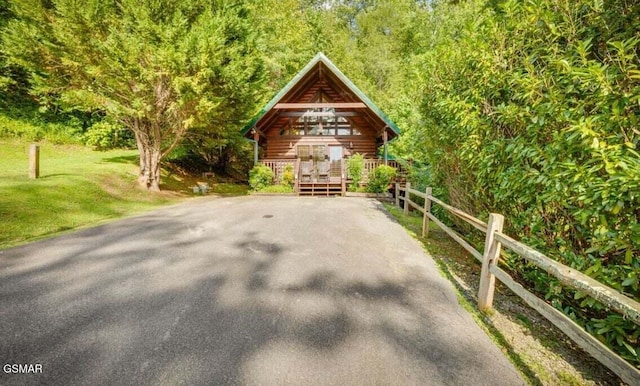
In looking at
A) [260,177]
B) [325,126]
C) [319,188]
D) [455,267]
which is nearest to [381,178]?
[319,188]

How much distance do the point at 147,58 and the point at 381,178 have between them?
37.1 ft

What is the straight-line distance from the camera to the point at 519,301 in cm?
398

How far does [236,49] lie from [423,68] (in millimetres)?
9336

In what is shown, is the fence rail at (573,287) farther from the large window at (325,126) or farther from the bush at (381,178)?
the large window at (325,126)

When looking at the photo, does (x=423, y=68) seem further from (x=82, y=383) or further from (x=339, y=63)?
(x=339, y=63)

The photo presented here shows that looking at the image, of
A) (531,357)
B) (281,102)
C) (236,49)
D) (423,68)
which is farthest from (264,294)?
(281,102)

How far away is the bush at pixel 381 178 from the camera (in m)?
14.0

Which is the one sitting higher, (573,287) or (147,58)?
(147,58)

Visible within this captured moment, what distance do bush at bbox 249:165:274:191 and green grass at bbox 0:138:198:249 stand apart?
3731 mm

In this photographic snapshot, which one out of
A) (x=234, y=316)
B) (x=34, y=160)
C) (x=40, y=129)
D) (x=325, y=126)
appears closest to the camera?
(x=234, y=316)

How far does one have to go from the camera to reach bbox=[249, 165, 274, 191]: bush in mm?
15163

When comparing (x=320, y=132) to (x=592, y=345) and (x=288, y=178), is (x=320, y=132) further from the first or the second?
(x=592, y=345)

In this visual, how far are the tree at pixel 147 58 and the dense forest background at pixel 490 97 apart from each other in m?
0.06

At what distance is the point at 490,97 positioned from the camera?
4.42m
